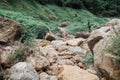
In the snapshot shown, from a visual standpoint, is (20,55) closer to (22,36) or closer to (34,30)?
(22,36)

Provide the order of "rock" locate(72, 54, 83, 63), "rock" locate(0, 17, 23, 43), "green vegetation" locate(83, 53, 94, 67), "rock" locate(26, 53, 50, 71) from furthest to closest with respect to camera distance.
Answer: "rock" locate(72, 54, 83, 63) → "green vegetation" locate(83, 53, 94, 67) → "rock" locate(0, 17, 23, 43) → "rock" locate(26, 53, 50, 71)

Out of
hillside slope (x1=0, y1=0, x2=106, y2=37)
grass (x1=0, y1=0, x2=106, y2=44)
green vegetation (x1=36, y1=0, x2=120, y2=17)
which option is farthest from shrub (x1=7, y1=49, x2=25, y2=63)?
green vegetation (x1=36, y1=0, x2=120, y2=17)

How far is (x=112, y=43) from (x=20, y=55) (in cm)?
197

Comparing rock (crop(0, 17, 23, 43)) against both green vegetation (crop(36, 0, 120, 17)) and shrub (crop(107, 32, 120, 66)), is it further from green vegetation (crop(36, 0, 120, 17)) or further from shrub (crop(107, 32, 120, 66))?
green vegetation (crop(36, 0, 120, 17))

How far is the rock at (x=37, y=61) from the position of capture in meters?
5.66

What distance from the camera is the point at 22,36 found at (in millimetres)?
6270

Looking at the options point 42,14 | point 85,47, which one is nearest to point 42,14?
point 42,14

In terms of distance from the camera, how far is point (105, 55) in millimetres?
5199

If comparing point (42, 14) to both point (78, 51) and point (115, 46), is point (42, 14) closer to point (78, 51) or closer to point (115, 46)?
point (78, 51)

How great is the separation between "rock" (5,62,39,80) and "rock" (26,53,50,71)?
1.70ft

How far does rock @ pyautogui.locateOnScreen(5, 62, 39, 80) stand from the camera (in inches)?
189

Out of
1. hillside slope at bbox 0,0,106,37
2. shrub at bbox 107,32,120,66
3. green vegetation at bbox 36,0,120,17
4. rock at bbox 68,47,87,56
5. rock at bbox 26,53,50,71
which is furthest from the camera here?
green vegetation at bbox 36,0,120,17

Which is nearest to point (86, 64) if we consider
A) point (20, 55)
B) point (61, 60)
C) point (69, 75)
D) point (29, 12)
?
point (61, 60)

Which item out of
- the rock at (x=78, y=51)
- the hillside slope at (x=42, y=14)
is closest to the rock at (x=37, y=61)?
the rock at (x=78, y=51)
